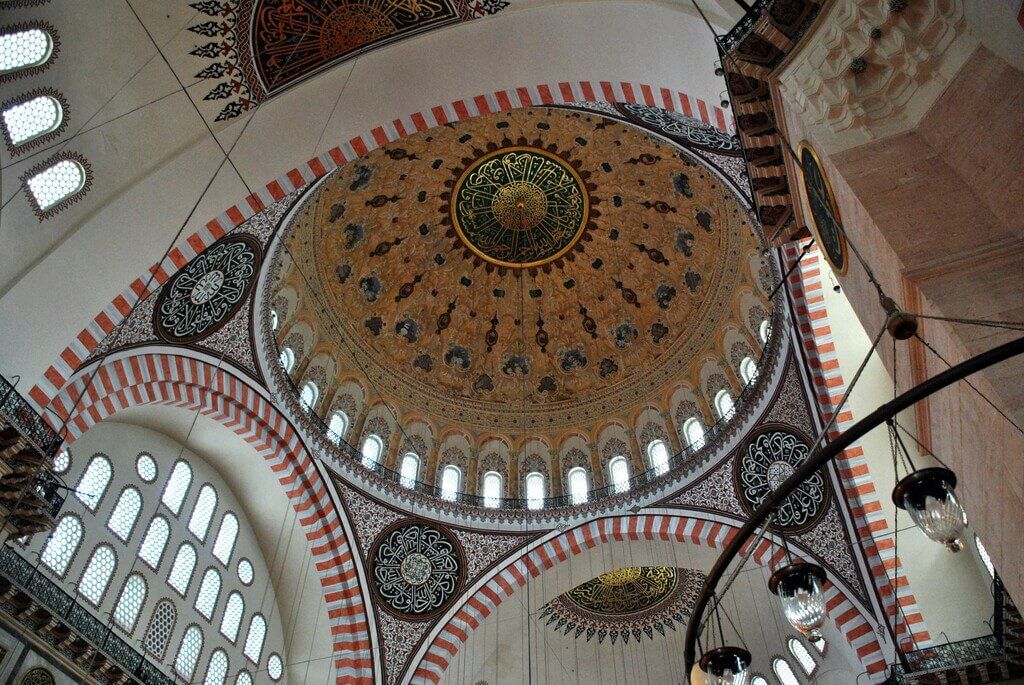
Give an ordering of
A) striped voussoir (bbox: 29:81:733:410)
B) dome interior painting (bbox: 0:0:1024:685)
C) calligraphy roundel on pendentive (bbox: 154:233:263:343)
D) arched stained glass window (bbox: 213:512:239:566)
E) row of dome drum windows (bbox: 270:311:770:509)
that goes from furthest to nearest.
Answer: row of dome drum windows (bbox: 270:311:770:509)
arched stained glass window (bbox: 213:512:239:566)
calligraphy roundel on pendentive (bbox: 154:233:263:343)
striped voussoir (bbox: 29:81:733:410)
dome interior painting (bbox: 0:0:1024:685)

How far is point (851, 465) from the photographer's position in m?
10.5

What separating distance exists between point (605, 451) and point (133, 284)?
8.35 meters

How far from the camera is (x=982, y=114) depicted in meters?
4.48

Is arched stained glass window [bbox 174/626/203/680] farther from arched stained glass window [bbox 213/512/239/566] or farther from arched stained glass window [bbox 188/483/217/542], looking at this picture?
arched stained glass window [bbox 188/483/217/542]

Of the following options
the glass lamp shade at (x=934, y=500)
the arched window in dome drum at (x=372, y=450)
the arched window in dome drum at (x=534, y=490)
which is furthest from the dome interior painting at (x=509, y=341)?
the arched window in dome drum at (x=372, y=450)

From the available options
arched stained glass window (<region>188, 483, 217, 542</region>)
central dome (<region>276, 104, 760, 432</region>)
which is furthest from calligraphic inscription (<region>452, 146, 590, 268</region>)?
arched stained glass window (<region>188, 483, 217, 542</region>)

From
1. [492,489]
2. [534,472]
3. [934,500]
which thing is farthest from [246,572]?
[934,500]

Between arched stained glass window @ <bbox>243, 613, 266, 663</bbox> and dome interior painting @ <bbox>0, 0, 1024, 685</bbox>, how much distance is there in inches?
2.5

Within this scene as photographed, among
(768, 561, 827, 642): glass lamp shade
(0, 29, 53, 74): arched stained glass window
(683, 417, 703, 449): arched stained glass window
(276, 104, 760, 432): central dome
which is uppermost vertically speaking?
(276, 104, 760, 432): central dome

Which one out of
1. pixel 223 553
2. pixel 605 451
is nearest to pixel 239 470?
pixel 223 553

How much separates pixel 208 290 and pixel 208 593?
4.33 meters

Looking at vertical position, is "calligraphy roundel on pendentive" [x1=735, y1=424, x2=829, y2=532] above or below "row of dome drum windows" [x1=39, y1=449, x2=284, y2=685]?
above

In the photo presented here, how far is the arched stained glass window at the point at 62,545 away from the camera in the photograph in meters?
8.55

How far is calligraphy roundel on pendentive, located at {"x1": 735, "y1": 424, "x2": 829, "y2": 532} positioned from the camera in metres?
10.8
